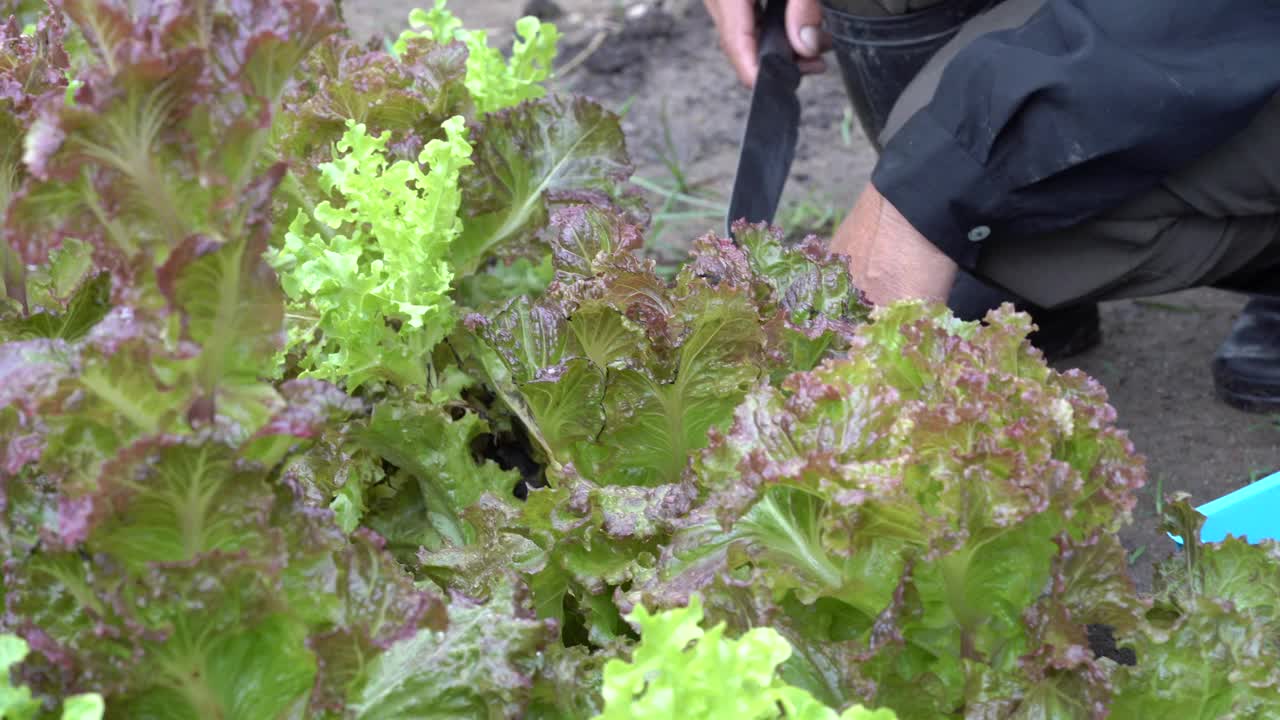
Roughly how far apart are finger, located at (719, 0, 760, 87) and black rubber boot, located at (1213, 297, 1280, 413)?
1.14 m

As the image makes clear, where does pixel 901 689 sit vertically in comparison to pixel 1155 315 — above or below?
above

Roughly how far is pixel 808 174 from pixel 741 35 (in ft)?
3.67

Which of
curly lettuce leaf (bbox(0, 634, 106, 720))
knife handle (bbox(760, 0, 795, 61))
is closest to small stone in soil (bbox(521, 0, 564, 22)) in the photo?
knife handle (bbox(760, 0, 795, 61))

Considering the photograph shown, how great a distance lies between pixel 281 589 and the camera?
1036 mm

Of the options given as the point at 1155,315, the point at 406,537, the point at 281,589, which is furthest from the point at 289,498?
the point at 1155,315

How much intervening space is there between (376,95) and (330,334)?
45 centimetres

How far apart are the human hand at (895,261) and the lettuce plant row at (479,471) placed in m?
0.42

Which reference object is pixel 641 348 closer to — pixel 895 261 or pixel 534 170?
pixel 534 170

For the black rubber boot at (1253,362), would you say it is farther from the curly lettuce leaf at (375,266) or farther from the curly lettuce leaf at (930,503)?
the curly lettuce leaf at (375,266)

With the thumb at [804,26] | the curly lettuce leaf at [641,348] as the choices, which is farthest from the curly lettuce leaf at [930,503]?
the thumb at [804,26]

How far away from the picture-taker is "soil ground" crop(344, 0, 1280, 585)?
2405 mm

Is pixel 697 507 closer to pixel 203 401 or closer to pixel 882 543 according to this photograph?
pixel 882 543

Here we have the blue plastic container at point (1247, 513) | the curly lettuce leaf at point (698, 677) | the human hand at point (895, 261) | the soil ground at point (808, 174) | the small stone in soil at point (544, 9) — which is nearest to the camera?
the curly lettuce leaf at point (698, 677)

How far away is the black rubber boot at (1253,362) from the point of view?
8.18 feet
